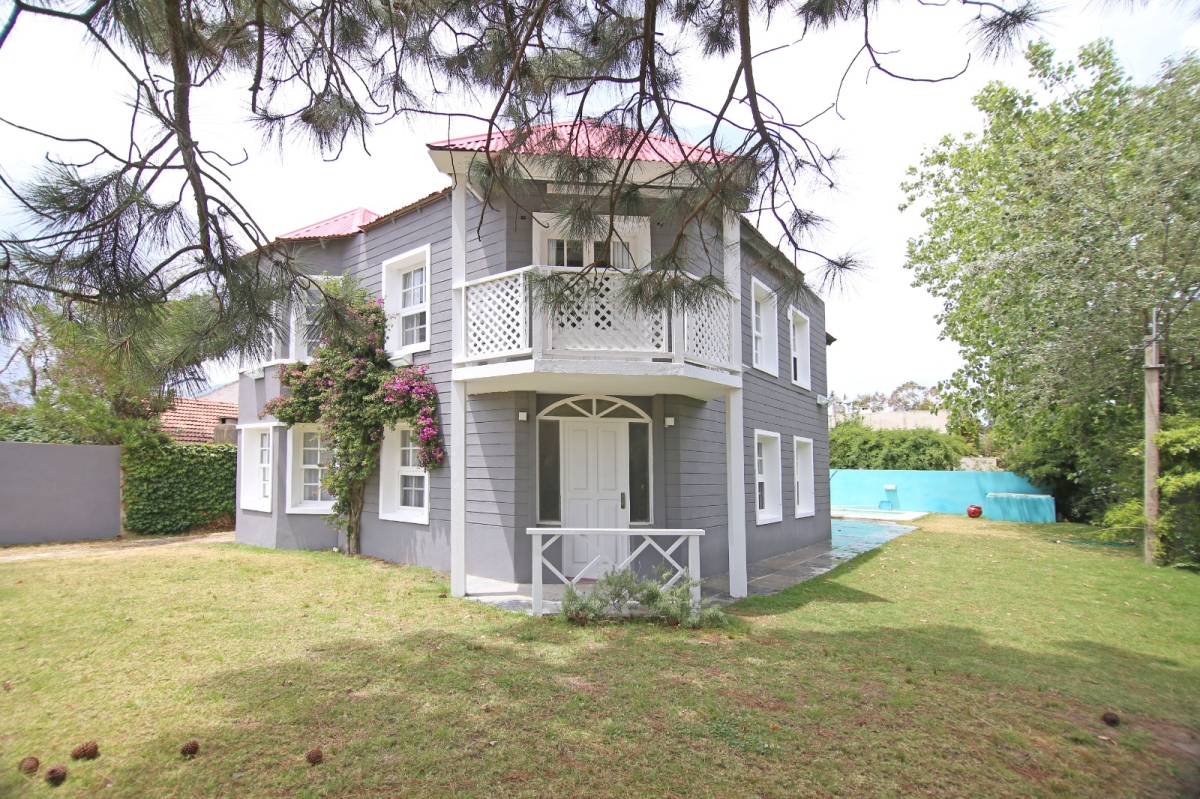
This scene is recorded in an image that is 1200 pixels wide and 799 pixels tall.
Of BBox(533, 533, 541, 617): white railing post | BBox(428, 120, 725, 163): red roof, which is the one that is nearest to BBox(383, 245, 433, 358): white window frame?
BBox(533, 533, 541, 617): white railing post

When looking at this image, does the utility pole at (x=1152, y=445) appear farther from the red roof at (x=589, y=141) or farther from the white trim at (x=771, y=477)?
the red roof at (x=589, y=141)

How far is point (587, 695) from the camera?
181 inches

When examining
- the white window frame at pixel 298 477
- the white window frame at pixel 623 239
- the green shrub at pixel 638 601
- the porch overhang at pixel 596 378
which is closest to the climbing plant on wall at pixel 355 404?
the white window frame at pixel 298 477

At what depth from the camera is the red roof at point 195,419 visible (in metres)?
→ 17.2

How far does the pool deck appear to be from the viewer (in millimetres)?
7691

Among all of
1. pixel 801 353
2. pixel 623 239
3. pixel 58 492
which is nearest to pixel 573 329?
pixel 623 239

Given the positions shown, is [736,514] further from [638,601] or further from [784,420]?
[784,420]

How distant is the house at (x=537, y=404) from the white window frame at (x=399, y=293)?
0.03m

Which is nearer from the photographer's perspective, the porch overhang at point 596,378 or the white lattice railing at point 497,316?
the porch overhang at point 596,378

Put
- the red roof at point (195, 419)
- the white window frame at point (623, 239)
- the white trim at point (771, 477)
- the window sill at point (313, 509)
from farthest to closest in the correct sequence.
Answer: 1. the red roof at point (195, 419)
2. the white trim at point (771, 477)
3. the window sill at point (313, 509)
4. the white window frame at point (623, 239)

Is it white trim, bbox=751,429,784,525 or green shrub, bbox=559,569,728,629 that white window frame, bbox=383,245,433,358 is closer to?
green shrub, bbox=559,569,728,629

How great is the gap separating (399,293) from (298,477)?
3965mm

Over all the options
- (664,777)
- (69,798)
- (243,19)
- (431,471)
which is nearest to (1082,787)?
(664,777)

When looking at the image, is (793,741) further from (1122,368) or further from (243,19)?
(1122,368)
